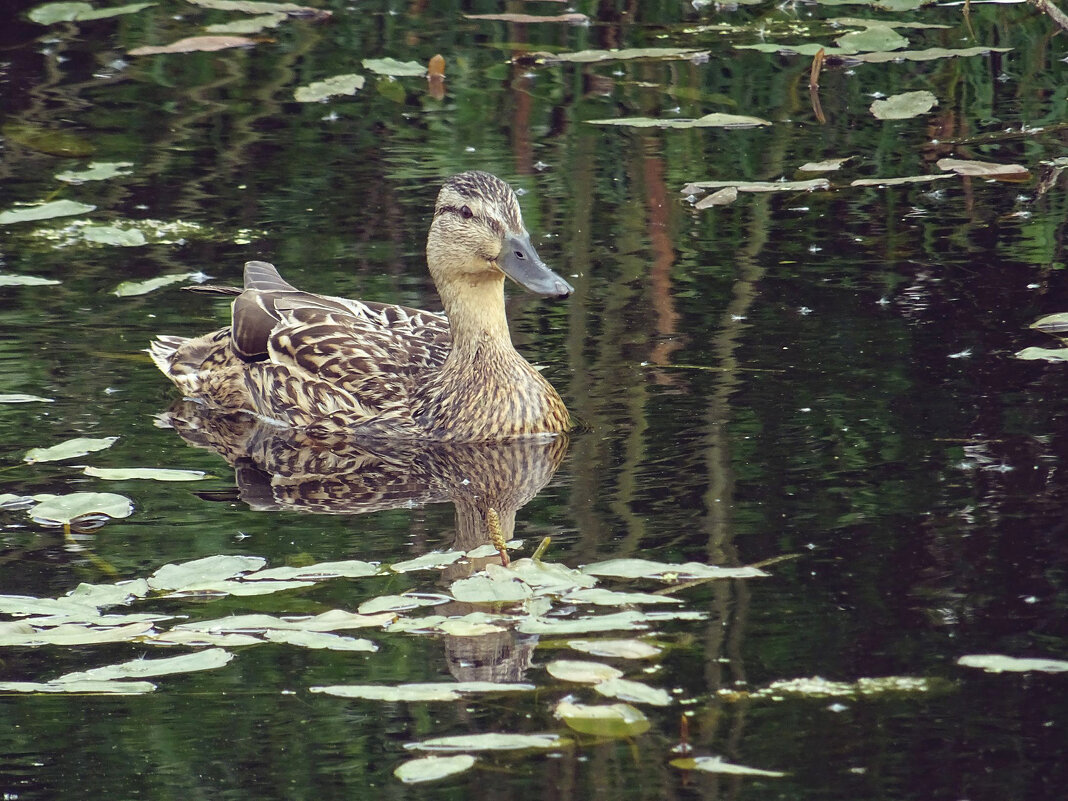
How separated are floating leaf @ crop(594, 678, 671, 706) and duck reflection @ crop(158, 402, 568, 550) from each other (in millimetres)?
1303

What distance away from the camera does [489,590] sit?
18.0 ft

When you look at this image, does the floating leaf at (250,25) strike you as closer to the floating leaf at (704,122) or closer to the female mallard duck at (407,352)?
the floating leaf at (704,122)

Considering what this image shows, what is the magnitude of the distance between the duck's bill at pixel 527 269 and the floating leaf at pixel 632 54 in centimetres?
400

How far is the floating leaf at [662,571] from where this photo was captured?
18.5ft

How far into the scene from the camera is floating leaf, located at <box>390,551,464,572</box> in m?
5.85

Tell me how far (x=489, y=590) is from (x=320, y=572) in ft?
2.09

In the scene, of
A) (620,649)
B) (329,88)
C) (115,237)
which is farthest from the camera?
(329,88)

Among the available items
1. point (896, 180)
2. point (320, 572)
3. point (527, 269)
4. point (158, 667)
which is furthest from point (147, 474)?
point (896, 180)

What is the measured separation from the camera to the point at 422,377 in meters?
8.20

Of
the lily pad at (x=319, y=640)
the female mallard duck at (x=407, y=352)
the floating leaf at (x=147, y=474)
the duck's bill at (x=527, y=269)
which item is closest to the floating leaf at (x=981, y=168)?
the female mallard duck at (x=407, y=352)

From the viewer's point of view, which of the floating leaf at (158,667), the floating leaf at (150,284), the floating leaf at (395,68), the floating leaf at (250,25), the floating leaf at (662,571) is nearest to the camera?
the floating leaf at (158,667)

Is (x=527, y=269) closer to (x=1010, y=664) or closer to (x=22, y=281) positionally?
(x=22, y=281)

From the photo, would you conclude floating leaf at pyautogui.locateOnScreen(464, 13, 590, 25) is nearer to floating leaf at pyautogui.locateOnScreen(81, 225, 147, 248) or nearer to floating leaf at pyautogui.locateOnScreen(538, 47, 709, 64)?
floating leaf at pyautogui.locateOnScreen(538, 47, 709, 64)

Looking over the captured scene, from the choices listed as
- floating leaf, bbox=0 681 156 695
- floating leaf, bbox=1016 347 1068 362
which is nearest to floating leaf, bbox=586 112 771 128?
floating leaf, bbox=1016 347 1068 362
